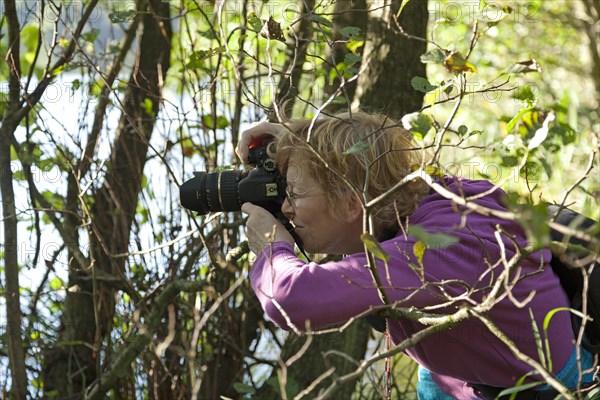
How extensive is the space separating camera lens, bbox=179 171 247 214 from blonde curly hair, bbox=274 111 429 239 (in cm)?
14

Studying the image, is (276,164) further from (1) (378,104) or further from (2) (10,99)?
(2) (10,99)

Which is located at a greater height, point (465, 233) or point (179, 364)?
point (465, 233)

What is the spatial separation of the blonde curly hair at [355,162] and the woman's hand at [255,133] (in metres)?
0.14

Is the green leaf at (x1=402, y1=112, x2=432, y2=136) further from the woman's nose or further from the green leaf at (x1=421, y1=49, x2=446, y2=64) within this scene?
the woman's nose

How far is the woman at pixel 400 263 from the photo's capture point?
182 cm

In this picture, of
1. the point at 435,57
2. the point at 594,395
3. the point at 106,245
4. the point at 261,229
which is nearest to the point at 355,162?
the point at 261,229

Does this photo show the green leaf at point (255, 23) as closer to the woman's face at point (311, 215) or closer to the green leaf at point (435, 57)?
the woman's face at point (311, 215)

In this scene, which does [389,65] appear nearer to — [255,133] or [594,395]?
[255,133]

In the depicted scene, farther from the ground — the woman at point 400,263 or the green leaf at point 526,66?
the green leaf at point 526,66

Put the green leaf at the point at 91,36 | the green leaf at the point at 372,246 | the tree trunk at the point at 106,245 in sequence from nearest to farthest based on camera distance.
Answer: the green leaf at the point at 372,246, the green leaf at the point at 91,36, the tree trunk at the point at 106,245

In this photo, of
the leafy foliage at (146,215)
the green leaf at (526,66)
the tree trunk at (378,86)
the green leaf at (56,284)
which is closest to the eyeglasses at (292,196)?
the green leaf at (526,66)

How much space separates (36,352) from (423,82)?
2010 millimetres

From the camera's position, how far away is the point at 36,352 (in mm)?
3293

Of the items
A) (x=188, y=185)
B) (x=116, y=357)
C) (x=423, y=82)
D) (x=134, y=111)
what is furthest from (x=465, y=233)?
(x=134, y=111)
